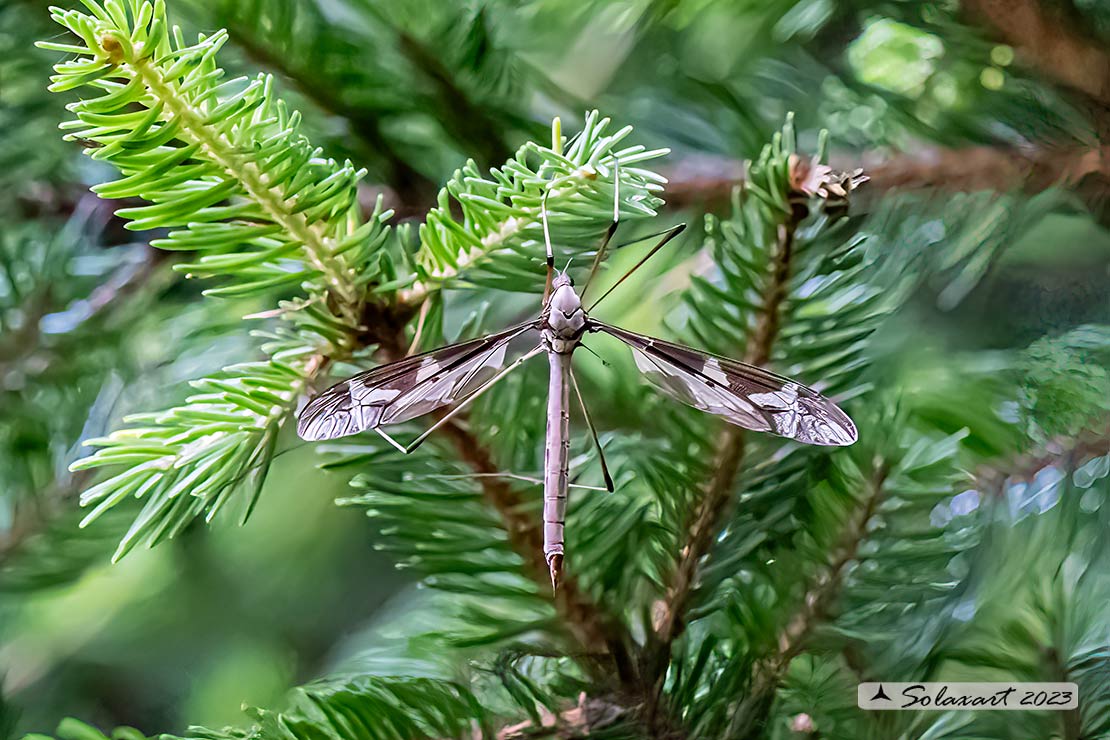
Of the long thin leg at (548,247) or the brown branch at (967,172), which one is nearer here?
the long thin leg at (548,247)

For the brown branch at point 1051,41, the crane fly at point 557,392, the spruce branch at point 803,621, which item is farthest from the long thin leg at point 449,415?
the brown branch at point 1051,41

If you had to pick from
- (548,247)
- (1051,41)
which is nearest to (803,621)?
(548,247)

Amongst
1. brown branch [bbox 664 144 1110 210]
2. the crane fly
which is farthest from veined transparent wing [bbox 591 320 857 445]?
brown branch [bbox 664 144 1110 210]

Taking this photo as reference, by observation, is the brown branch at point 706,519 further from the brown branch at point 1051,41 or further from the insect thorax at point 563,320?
the brown branch at point 1051,41

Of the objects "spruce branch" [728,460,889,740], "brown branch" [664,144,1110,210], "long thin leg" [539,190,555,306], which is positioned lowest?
"spruce branch" [728,460,889,740]

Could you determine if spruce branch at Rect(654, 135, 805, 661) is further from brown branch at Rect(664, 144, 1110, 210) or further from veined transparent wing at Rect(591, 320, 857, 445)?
brown branch at Rect(664, 144, 1110, 210)

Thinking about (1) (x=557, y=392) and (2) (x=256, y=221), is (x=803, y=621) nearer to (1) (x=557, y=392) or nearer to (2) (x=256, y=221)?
(1) (x=557, y=392)

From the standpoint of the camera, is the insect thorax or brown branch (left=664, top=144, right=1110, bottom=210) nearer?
the insect thorax

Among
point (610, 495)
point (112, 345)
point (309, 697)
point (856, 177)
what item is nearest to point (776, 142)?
point (856, 177)

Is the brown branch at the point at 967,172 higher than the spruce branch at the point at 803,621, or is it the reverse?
the brown branch at the point at 967,172
